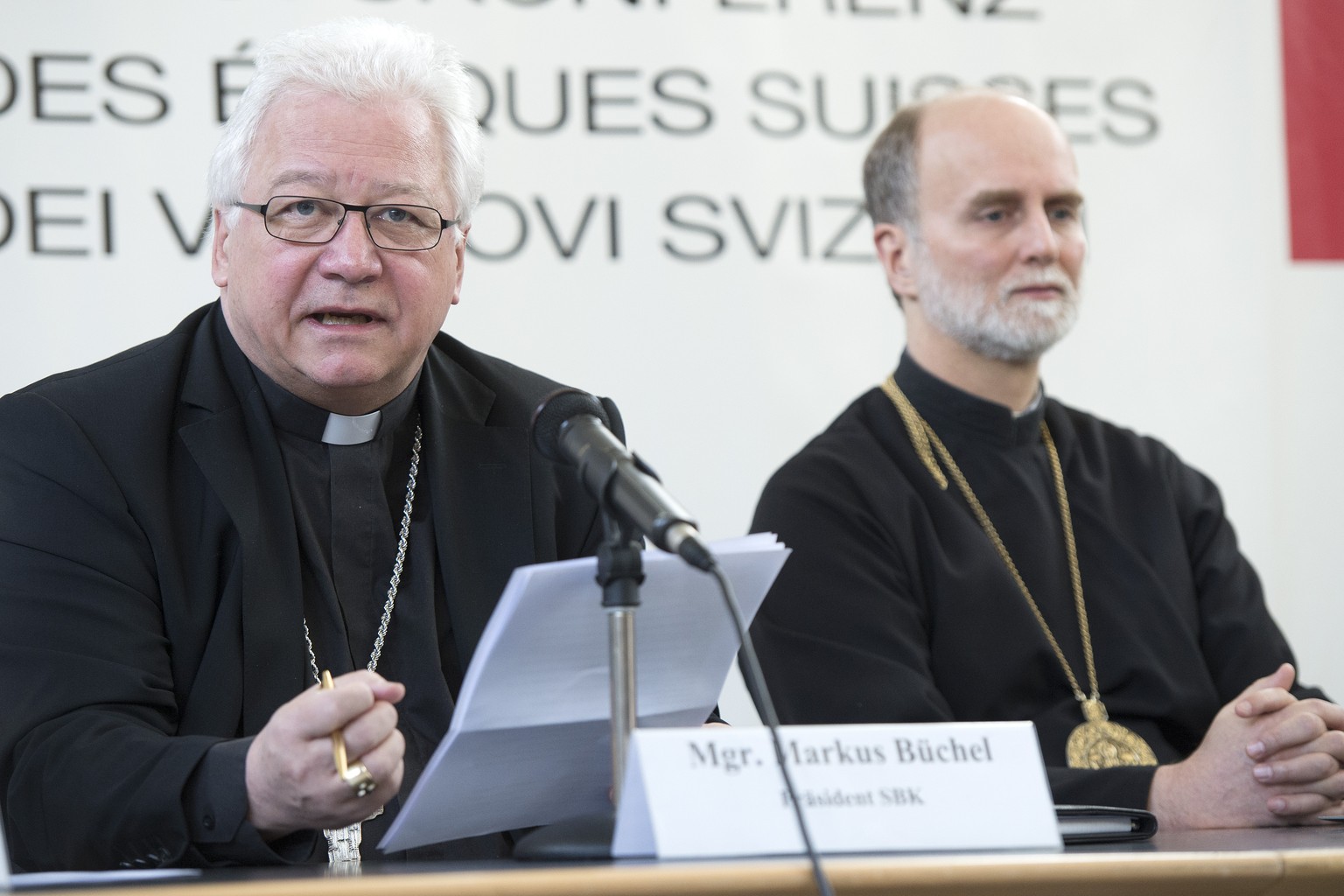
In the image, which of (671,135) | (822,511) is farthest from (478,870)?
(671,135)

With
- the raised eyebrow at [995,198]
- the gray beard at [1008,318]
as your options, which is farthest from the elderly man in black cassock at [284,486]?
the raised eyebrow at [995,198]

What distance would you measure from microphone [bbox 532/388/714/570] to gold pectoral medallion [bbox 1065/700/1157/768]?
1.41m

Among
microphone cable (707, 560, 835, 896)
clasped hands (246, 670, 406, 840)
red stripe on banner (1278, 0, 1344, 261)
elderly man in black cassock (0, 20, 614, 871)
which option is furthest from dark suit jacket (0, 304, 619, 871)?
red stripe on banner (1278, 0, 1344, 261)

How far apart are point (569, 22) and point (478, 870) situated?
265 cm

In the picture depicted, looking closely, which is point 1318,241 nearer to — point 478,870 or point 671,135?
point 671,135

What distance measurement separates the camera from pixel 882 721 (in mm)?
2592

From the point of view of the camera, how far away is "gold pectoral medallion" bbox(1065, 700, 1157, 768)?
108 inches

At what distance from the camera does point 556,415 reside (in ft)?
5.27

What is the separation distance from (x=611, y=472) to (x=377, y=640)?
87 centimetres

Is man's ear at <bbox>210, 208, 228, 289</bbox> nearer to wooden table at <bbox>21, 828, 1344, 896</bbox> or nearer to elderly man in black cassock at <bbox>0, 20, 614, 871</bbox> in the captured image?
elderly man in black cassock at <bbox>0, 20, 614, 871</bbox>

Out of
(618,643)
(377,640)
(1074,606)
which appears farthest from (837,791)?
(1074,606)

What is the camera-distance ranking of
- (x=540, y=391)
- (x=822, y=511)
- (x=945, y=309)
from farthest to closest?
(x=945, y=309) → (x=822, y=511) → (x=540, y=391)

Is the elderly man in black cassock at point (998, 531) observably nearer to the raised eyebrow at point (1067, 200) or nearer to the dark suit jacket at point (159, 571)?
the raised eyebrow at point (1067, 200)

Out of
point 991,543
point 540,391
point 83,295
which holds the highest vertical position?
point 83,295
